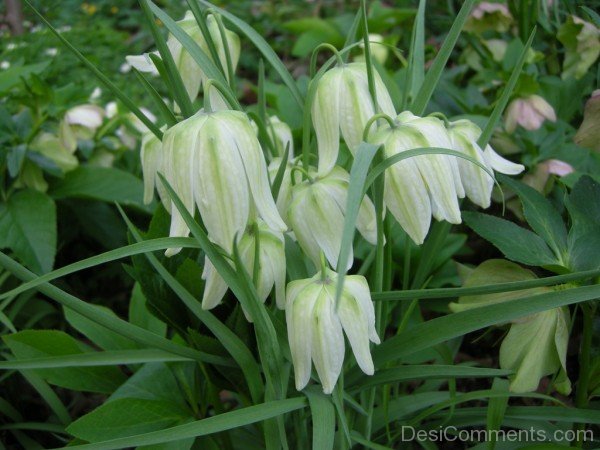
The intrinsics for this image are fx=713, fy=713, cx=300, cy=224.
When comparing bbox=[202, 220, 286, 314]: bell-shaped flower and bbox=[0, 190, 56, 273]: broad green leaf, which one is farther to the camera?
bbox=[0, 190, 56, 273]: broad green leaf

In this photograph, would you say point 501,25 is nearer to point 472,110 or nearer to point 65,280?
point 472,110

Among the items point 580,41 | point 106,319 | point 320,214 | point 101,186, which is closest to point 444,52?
point 320,214

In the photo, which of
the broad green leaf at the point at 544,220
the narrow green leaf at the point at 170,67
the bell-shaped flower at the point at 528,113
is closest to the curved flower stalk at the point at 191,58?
the narrow green leaf at the point at 170,67

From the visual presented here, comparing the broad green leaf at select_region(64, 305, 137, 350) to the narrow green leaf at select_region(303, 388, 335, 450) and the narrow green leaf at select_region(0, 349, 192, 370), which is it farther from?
the narrow green leaf at select_region(303, 388, 335, 450)

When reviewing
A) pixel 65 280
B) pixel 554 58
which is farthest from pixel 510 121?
pixel 65 280

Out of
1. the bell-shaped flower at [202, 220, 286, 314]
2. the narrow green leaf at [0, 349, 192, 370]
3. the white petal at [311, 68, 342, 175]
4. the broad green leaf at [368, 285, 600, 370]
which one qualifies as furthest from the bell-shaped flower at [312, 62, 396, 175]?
the narrow green leaf at [0, 349, 192, 370]

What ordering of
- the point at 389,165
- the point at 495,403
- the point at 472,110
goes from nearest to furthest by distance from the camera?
the point at 389,165
the point at 495,403
the point at 472,110
